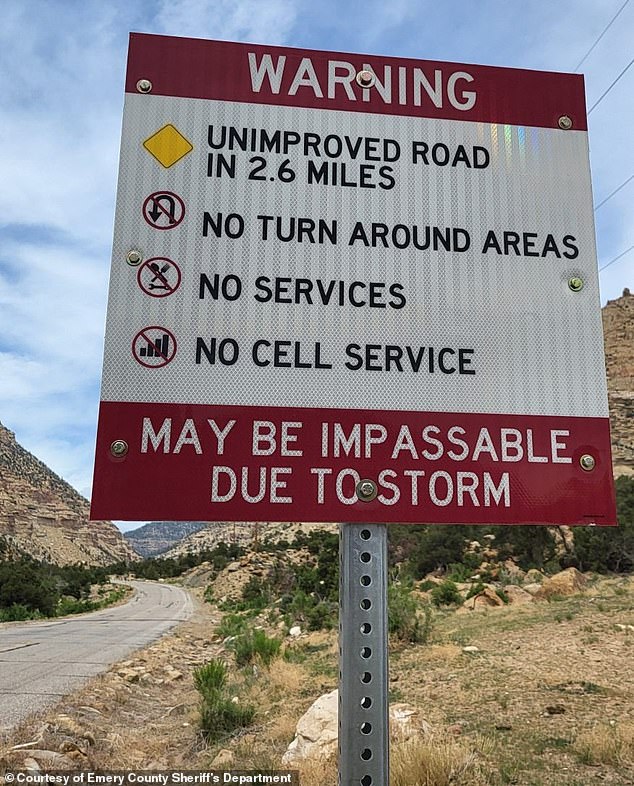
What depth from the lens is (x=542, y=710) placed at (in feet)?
22.1

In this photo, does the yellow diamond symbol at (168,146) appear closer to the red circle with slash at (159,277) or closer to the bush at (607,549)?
the red circle with slash at (159,277)

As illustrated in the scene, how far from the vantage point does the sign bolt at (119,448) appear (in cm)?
152

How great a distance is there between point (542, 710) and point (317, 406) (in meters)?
6.52

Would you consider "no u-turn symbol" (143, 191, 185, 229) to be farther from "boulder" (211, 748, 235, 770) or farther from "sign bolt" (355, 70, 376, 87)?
"boulder" (211, 748, 235, 770)

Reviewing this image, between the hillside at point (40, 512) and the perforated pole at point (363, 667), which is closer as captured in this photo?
the perforated pole at point (363, 667)

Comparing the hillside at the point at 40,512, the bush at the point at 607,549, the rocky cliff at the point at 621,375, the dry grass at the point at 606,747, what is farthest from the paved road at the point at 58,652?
the hillside at the point at 40,512

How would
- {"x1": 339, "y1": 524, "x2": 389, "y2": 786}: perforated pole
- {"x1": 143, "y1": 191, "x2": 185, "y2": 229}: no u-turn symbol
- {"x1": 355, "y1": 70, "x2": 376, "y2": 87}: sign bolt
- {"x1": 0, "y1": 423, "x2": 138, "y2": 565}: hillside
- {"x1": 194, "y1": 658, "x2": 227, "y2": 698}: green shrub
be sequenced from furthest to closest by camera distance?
{"x1": 0, "y1": 423, "x2": 138, "y2": 565}: hillside → {"x1": 194, "y1": 658, "x2": 227, "y2": 698}: green shrub → {"x1": 355, "y1": 70, "x2": 376, "y2": 87}: sign bolt → {"x1": 143, "y1": 191, "x2": 185, "y2": 229}: no u-turn symbol → {"x1": 339, "y1": 524, "x2": 389, "y2": 786}: perforated pole

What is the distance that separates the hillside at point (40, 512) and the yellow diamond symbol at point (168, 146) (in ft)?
226

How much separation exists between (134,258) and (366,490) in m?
0.80

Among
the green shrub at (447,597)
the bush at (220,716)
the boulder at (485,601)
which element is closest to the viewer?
the bush at (220,716)

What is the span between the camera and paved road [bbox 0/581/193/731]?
8820 millimetres

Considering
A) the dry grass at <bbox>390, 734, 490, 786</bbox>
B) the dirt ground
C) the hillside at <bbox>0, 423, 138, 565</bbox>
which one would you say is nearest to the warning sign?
the dry grass at <bbox>390, 734, 490, 786</bbox>

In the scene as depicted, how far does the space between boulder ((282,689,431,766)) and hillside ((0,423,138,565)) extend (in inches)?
2540

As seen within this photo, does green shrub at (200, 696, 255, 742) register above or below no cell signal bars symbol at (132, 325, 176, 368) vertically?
below
